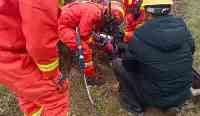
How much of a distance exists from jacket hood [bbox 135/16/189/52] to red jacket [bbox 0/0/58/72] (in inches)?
43.6

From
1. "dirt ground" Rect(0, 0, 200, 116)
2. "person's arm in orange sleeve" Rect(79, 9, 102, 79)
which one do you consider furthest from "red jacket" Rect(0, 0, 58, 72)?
"person's arm in orange sleeve" Rect(79, 9, 102, 79)

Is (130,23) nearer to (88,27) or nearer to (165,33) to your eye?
(88,27)

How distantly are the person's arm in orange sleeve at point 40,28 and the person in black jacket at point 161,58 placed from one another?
116cm

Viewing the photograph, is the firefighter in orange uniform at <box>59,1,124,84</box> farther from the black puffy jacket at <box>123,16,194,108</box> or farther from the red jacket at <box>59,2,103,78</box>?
the black puffy jacket at <box>123,16,194,108</box>

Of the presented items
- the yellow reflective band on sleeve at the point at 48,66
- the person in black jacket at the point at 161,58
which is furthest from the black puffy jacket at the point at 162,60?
the yellow reflective band on sleeve at the point at 48,66

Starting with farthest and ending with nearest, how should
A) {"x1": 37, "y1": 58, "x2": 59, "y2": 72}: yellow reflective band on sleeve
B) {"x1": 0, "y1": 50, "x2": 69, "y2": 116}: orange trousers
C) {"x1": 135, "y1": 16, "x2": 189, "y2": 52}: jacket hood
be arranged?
{"x1": 135, "y1": 16, "x2": 189, "y2": 52}: jacket hood < {"x1": 0, "y1": 50, "x2": 69, "y2": 116}: orange trousers < {"x1": 37, "y1": 58, "x2": 59, "y2": 72}: yellow reflective band on sleeve

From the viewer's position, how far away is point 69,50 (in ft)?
18.0

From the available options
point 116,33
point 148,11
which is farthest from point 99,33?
point 148,11

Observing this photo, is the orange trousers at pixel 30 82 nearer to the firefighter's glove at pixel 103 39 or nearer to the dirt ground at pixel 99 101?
→ the dirt ground at pixel 99 101

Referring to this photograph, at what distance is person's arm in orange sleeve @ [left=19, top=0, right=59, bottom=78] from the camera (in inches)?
117

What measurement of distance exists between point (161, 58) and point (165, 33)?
27cm

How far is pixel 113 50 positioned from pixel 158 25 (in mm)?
1372

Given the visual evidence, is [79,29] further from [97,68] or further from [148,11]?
[148,11]

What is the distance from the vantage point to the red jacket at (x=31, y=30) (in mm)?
2990
